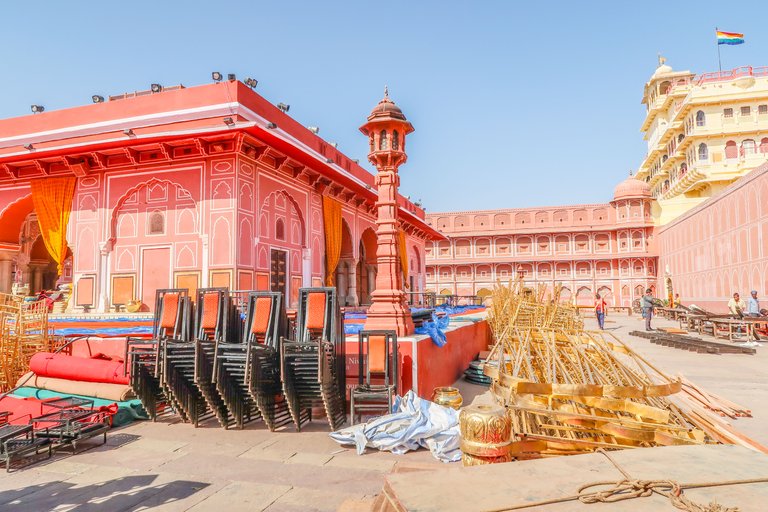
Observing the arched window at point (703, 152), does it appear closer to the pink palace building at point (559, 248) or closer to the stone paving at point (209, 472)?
the pink palace building at point (559, 248)

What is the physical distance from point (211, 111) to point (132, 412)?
7.33 metres

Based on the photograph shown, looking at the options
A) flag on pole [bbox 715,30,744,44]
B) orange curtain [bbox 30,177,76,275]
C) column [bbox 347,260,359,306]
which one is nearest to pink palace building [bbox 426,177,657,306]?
flag on pole [bbox 715,30,744,44]

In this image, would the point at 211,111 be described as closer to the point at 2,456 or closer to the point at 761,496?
the point at 2,456

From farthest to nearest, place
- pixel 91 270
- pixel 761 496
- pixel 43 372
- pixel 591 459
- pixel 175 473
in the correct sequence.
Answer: pixel 91 270 → pixel 43 372 → pixel 175 473 → pixel 591 459 → pixel 761 496

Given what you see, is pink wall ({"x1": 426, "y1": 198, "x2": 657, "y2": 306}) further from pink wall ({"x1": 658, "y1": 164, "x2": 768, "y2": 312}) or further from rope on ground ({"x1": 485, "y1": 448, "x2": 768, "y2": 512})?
rope on ground ({"x1": 485, "y1": 448, "x2": 768, "y2": 512})

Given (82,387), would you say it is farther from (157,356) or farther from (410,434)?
(410,434)

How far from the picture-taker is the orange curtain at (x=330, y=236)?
14.0m

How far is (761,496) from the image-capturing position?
1.55 meters

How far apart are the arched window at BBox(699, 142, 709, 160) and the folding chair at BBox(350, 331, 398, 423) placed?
118 ft

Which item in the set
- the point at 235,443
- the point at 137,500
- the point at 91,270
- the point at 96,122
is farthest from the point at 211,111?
the point at 137,500

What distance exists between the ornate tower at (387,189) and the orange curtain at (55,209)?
8792 millimetres

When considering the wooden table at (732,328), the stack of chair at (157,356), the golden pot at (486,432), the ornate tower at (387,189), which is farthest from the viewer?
the wooden table at (732,328)

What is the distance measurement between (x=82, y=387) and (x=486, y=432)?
620cm

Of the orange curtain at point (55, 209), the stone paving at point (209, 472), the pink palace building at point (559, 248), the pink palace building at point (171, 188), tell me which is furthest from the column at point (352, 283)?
the pink palace building at point (559, 248)
